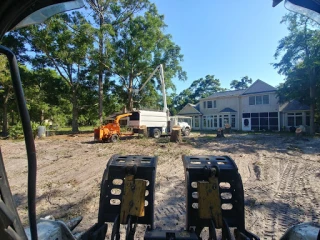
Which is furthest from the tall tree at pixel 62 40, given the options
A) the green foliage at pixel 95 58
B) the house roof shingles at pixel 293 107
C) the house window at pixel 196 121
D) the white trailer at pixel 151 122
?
the house roof shingles at pixel 293 107

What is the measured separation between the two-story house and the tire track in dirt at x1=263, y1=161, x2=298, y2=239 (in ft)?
79.3

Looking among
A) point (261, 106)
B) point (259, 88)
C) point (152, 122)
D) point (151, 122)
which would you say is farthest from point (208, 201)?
point (259, 88)

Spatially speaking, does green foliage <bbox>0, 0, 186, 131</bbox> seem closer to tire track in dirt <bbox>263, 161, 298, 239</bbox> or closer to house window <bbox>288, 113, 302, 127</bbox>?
house window <bbox>288, 113, 302, 127</bbox>

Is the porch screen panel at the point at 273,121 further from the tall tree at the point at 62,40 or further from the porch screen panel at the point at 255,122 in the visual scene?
the tall tree at the point at 62,40

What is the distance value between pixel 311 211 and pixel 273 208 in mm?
644

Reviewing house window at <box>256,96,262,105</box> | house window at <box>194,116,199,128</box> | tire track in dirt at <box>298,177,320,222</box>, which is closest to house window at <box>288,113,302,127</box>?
house window at <box>256,96,262,105</box>

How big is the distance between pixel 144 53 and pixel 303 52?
16.2 meters

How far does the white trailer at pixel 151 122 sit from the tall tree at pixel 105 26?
7825 millimetres

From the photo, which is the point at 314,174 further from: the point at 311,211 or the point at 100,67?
the point at 100,67

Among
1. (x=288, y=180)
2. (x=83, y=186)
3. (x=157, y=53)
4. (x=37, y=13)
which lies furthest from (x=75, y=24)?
(x=37, y=13)

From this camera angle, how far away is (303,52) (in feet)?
75.8

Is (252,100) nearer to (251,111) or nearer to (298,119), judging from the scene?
(251,111)

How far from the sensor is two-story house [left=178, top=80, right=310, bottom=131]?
2836 centimetres

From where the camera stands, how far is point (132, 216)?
2.43 metres
